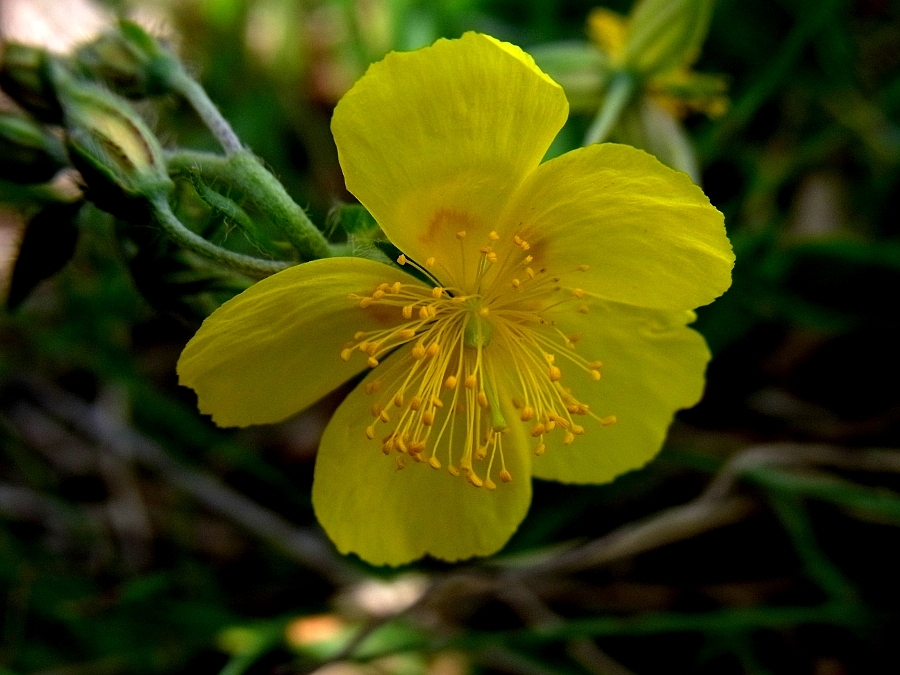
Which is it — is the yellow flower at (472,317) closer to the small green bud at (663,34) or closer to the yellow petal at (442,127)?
the yellow petal at (442,127)

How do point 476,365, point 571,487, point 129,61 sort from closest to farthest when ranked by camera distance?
point 476,365 → point 129,61 → point 571,487

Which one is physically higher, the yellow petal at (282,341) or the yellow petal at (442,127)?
the yellow petal at (442,127)

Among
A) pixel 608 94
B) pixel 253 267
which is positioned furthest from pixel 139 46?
pixel 608 94

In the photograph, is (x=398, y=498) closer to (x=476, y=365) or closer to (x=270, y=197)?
(x=476, y=365)

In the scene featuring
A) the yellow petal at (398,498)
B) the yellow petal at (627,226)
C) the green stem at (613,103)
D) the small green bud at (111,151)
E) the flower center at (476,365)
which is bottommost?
the yellow petal at (398,498)

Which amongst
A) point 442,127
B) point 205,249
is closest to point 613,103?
point 442,127

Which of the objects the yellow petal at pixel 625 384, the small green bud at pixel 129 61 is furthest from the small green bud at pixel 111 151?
the yellow petal at pixel 625 384

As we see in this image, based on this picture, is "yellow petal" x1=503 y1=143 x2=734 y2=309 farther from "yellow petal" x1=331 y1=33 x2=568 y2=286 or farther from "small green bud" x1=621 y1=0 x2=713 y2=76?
"small green bud" x1=621 y1=0 x2=713 y2=76
